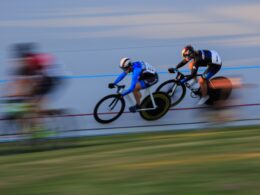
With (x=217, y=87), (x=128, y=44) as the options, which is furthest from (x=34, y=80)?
(x=128, y=44)

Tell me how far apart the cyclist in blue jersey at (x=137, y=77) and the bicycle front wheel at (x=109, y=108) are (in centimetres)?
18

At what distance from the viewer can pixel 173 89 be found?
10578 millimetres

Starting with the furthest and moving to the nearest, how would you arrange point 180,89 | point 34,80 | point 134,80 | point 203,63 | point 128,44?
point 128,44 < point 180,89 < point 203,63 < point 134,80 < point 34,80

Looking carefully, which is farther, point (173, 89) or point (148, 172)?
point (173, 89)

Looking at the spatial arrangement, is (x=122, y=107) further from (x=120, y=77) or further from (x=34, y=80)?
(x=34, y=80)

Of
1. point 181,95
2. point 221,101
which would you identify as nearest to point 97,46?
point 181,95

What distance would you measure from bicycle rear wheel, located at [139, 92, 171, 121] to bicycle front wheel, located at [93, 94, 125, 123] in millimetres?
430

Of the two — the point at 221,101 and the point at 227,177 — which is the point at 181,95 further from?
the point at 227,177

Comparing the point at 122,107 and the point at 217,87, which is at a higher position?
the point at 217,87

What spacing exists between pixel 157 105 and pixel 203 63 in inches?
47.0

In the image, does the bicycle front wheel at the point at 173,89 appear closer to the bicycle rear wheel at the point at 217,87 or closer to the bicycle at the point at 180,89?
the bicycle at the point at 180,89

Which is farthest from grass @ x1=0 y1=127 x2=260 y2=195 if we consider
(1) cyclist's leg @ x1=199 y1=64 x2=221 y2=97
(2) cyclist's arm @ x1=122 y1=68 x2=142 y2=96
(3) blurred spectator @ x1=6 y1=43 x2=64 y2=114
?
(1) cyclist's leg @ x1=199 y1=64 x2=221 y2=97

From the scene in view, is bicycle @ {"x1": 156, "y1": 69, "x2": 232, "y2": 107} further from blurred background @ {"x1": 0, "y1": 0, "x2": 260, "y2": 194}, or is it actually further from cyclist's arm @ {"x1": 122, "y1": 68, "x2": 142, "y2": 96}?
cyclist's arm @ {"x1": 122, "y1": 68, "x2": 142, "y2": 96}

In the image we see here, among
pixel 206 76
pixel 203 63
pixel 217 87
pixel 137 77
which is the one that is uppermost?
pixel 203 63
